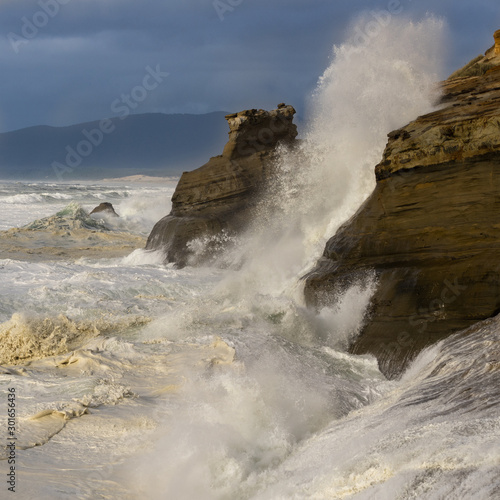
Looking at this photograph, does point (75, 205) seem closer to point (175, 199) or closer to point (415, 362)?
point (175, 199)

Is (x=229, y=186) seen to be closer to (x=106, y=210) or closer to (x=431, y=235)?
(x=431, y=235)

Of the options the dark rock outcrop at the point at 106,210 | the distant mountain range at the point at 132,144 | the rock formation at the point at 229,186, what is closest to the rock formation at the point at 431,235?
the rock formation at the point at 229,186

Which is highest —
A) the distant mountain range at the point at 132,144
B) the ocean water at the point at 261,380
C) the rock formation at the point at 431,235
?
the distant mountain range at the point at 132,144

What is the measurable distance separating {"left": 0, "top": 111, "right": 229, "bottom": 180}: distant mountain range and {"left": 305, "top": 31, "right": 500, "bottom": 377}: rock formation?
14673 cm

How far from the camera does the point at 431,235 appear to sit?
6.59 m

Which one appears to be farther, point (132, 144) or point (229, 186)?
point (132, 144)

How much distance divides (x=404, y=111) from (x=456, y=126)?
2409 mm

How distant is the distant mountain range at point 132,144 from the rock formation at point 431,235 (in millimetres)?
146728

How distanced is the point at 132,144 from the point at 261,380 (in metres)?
180

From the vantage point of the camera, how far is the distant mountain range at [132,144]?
163 m

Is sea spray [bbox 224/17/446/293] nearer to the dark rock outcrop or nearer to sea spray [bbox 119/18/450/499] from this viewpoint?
sea spray [bbox 119/18/450/499]

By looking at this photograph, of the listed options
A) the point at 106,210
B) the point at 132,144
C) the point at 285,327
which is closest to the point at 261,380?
the point at 285,327

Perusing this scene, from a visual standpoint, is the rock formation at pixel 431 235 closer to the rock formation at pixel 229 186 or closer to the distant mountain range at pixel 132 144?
the rock formation at pixel 229 186

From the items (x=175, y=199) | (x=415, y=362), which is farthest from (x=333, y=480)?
(x=175, y=199)
